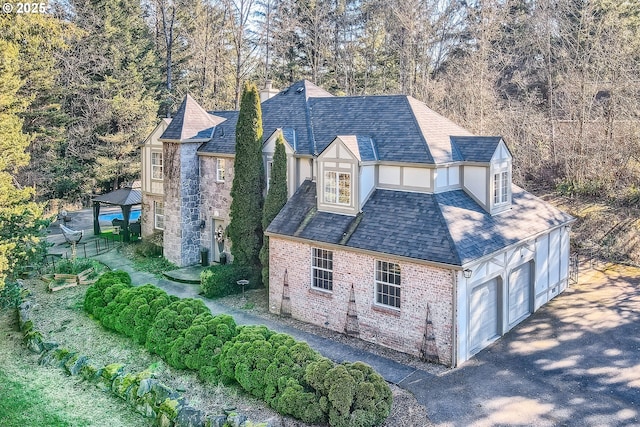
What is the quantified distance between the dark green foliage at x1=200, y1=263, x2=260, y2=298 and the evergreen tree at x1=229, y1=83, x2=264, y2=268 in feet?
1.19

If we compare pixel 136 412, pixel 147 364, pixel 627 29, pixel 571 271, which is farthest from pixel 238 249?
pixel 627 29

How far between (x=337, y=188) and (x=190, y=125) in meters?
9.23

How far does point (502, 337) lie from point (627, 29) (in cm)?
2364

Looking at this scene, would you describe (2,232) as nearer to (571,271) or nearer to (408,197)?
(408,197)

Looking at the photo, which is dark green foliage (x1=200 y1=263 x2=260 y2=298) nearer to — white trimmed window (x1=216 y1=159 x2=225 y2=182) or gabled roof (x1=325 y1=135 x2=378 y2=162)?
white trimmed window (x1=216 y1=159 x2=225 y2=182)

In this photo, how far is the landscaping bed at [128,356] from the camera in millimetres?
10891

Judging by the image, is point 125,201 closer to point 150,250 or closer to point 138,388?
point 150,250

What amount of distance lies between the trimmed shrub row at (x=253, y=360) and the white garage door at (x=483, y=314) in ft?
13.1

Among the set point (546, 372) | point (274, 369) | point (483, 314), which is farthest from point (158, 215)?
point (546, 372)

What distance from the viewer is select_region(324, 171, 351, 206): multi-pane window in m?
15.9

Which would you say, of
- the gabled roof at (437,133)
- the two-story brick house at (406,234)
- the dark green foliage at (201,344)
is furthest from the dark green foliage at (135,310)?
the gabled roof at (437,133)

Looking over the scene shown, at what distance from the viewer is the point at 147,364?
13.6m

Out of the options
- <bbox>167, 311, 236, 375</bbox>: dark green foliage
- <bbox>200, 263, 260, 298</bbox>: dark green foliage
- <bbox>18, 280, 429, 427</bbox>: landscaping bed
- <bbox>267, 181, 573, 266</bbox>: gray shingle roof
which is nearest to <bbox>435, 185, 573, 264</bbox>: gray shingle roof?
<bbox>267, 181, 573, 266</bbox>: gray shingle roof

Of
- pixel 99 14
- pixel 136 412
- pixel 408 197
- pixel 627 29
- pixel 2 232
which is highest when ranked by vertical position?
pixel 99 14
